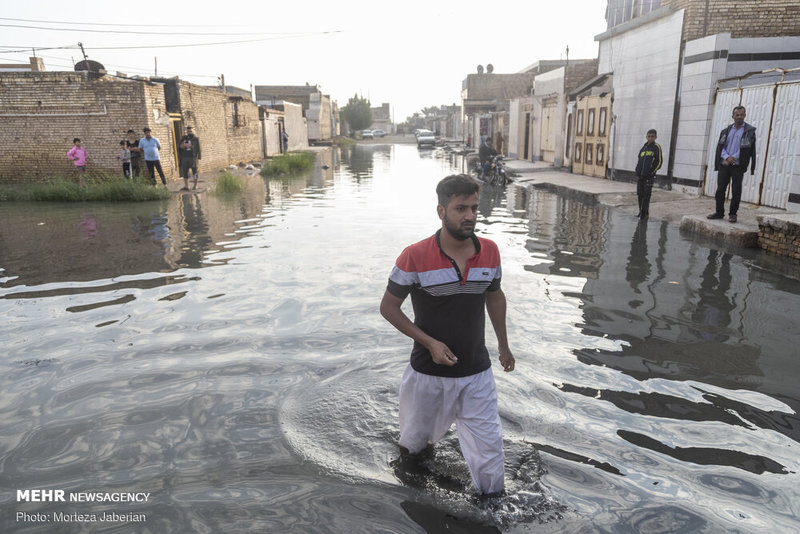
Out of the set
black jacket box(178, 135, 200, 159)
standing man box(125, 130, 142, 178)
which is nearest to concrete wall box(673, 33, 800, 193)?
black jacket box(178, 135, 200, 159)

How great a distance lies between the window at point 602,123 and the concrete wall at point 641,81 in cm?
66

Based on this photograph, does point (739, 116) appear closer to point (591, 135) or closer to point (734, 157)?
point (734, 157)

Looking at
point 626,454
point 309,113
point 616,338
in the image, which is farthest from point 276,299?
point 309,113

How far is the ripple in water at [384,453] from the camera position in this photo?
3074mm

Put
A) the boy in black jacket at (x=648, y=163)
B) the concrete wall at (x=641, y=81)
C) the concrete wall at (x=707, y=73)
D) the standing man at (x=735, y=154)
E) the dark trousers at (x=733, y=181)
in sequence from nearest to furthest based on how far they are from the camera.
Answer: the standing man at (x=735, y=154) < the dark trousers at (x=733, y=181) < the boy in black jacket at (x=648, y=163) < the concrete wall at (x=707, y=73) < the concrete wall at (x=641, y=81)

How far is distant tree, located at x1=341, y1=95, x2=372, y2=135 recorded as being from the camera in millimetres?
94438

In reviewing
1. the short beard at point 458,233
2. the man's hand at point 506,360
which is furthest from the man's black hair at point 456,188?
the man's hand at point 506,360

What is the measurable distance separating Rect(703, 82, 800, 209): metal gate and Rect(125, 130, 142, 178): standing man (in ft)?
51.9

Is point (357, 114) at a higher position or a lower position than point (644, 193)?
higher

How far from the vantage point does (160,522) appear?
9.84 feet

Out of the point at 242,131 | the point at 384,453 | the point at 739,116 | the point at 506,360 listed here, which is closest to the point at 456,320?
the point at 506,360

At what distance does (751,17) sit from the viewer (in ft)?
45.8

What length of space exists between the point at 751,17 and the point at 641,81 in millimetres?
3491

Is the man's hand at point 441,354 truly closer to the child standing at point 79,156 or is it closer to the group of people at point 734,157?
the group of people at point 734,157
